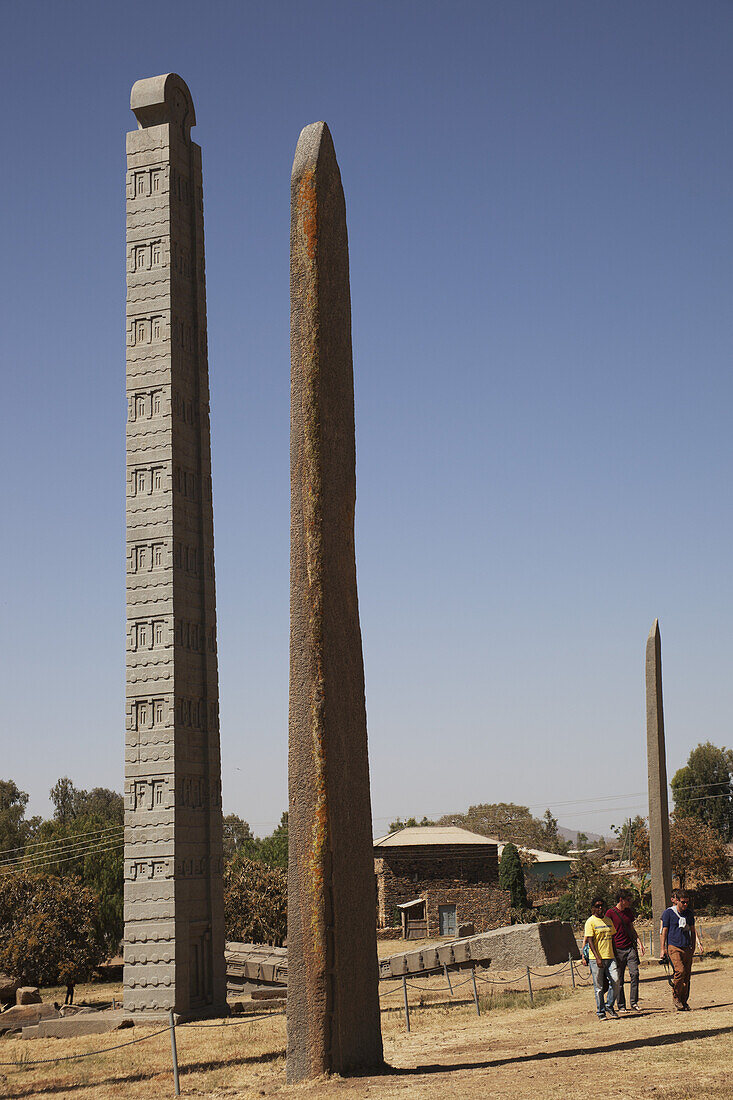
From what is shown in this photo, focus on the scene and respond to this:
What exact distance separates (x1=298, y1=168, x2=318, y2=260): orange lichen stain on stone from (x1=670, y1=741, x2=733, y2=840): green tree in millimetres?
61611

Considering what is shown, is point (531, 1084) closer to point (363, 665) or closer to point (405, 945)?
point (363, 665)

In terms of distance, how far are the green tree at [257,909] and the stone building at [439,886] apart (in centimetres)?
1107

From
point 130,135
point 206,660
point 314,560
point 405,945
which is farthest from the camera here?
point 405,945

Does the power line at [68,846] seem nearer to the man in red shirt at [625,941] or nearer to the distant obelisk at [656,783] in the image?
the distant obelisk at [656,783]

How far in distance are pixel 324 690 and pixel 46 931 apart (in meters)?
15.1

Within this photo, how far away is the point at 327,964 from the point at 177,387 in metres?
11.4

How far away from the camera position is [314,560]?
9.34 metres

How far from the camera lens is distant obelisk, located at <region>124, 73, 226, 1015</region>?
54.1 ft

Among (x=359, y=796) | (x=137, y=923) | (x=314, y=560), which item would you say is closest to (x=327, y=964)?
(x=359, y=796)

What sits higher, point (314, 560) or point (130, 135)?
point (130, 135)

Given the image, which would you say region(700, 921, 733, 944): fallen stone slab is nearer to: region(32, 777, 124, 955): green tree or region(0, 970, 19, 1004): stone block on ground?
region(0, 970, 19, 1004): stone block on ground

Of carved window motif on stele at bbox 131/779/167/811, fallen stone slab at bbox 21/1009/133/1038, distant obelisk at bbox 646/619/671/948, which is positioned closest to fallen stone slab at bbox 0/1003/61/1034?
fallen stone slab at bbox 21/1009/133/1038

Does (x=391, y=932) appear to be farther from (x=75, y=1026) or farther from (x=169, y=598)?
(x=169, y=598)

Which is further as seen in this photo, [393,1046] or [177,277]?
[177,277]
